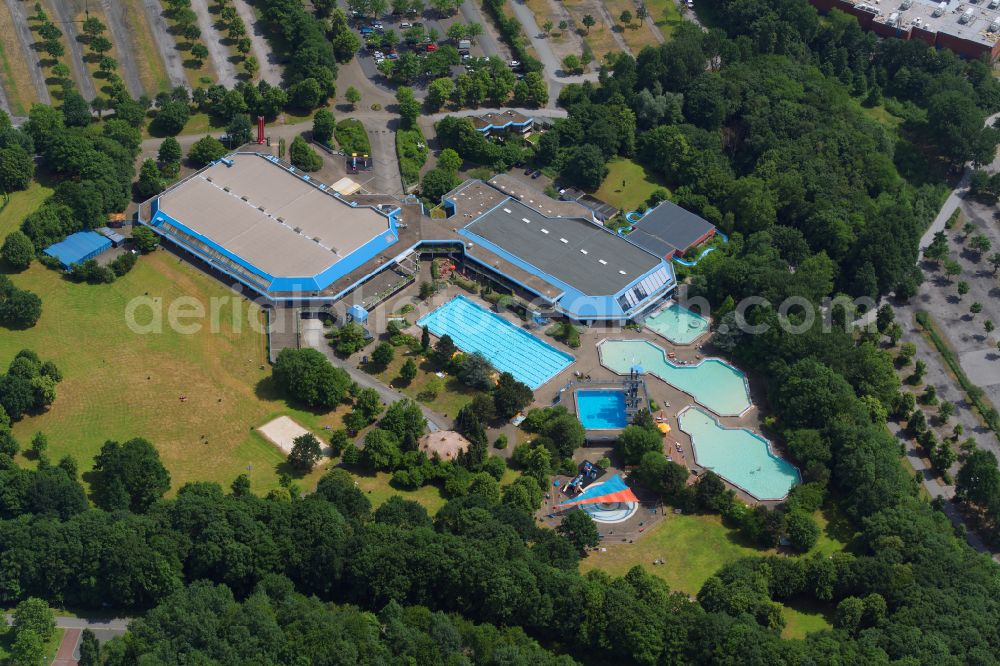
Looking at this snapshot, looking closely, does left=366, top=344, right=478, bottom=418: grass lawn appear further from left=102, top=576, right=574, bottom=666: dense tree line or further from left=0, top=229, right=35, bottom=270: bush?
left=0, top=229, right=35, bottom=270: bush

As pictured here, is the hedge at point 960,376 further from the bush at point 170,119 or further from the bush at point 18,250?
the bush at point 18,250

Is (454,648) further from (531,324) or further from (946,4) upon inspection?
(946,4)

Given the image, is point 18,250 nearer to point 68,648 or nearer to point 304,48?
point 304,48

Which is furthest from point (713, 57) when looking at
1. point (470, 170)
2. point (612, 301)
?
point (612, 301)

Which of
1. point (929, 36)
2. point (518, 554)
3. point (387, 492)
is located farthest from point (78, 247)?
point (929, 36)

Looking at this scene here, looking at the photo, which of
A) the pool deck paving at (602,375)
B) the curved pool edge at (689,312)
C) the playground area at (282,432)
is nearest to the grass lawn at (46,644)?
the playground area at (282,432)

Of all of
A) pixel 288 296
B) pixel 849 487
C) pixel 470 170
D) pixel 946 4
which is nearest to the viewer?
pixel 849 487

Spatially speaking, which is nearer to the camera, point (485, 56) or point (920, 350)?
point (920, 350)
